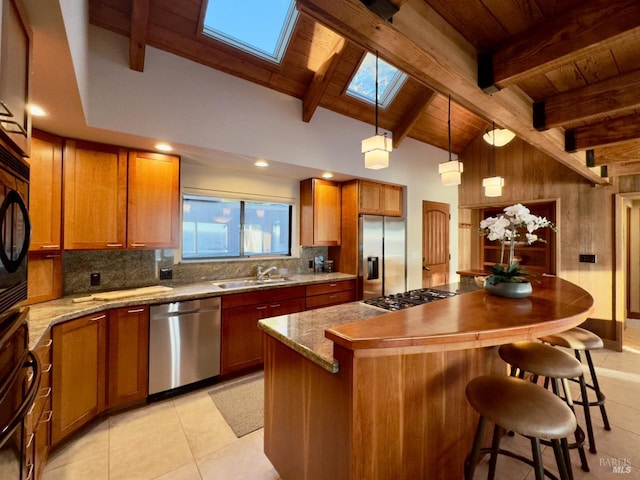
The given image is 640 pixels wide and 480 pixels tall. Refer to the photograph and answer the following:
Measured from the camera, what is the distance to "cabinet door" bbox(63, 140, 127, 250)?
231cm

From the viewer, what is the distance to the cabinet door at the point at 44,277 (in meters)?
2.19

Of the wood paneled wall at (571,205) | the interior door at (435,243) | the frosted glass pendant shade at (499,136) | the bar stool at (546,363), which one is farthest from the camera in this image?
the interior door at (435,243)

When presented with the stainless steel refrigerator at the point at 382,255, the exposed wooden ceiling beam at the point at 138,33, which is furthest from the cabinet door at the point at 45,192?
the stainless steel refrigerator at the point at 382,255

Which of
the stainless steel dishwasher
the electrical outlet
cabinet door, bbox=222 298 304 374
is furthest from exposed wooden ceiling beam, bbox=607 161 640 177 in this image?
the electrical outlet

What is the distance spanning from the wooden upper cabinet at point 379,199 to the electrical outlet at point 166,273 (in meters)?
2.46

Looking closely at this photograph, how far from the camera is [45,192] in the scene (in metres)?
2.15

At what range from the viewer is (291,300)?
332 centimetres

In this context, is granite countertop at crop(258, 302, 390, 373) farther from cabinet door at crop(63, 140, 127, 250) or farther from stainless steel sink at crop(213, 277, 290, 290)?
cabinet door at crop(63, 140, 127, 250)

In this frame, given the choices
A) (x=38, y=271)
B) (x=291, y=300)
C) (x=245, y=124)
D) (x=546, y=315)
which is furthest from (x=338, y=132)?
(x=38, y=271)

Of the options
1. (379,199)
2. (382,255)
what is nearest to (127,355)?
(382,255)

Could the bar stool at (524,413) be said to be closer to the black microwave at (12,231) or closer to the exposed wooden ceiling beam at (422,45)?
the exposed wooden ceiling beam at (422,45)

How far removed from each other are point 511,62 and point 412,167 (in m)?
3.12

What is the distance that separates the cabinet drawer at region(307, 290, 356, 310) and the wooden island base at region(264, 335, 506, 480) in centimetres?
174

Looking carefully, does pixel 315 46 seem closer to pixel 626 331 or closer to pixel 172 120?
pixel 172 120
